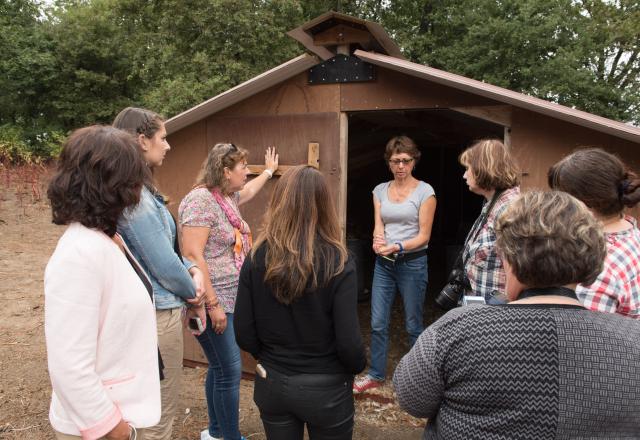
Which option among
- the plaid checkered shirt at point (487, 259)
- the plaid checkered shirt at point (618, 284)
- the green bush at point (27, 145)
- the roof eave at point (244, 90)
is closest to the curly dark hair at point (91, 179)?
the plaid checkered shirt at point (618, 284)

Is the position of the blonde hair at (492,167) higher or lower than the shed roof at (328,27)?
lower

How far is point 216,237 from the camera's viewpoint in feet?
9.55

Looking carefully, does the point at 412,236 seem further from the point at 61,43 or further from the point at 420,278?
the point at 61,43

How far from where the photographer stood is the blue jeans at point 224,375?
2850 mm

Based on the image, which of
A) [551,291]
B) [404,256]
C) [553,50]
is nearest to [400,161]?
[404,256]

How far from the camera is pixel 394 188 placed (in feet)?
13.1

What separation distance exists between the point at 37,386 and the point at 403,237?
3.61 m

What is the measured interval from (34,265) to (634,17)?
A: 64.0 feet

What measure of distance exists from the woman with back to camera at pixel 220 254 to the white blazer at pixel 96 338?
1.13 meters

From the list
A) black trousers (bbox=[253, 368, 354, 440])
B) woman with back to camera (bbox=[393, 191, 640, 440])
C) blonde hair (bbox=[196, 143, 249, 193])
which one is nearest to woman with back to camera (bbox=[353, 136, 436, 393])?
blonde hair (bbox=[196, 143, 249, 193])

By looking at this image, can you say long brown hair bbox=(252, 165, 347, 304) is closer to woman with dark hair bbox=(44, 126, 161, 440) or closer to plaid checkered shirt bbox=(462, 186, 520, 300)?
woman with dark hair bbox=(44, 126, 161, 440)

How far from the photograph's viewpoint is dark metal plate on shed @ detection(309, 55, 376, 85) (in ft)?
12.8

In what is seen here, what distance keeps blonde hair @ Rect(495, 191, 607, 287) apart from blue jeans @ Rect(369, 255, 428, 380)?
100 inches

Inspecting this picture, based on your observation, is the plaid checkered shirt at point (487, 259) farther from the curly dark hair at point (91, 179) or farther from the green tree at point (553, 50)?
the green tree at point (553, 50)
